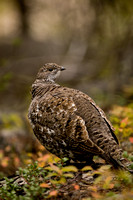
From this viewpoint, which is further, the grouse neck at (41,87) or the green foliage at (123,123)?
the grouse neck at (41,87)

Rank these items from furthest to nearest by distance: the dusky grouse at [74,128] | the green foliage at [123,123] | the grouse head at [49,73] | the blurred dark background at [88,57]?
1. the blurred dark background at [88,57]
2. the grouse head at [49,73]
3. the green foliage at [123,123]
4. the dusky grouse at [74,128]

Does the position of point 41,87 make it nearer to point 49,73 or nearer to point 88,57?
point 49,73

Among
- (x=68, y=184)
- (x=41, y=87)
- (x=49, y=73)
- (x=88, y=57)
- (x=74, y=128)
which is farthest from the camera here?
(x=88, y=57)

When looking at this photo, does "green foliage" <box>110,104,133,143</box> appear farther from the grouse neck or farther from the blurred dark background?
the blurred dark background

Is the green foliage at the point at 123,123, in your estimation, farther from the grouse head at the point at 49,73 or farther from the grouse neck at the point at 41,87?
the grouse head at the point at 49,73

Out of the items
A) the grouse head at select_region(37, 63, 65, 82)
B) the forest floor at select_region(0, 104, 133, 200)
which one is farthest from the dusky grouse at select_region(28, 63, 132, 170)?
the grouse head at select_region(37, 63, 65, 82)

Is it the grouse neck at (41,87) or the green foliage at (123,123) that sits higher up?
the grouse neck at (41,87)

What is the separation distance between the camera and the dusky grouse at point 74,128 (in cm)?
355

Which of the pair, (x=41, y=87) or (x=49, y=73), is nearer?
(x=41, y=87)

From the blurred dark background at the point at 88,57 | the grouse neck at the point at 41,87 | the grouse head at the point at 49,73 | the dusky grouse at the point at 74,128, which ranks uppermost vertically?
the blurred dark background at the point at 88,57

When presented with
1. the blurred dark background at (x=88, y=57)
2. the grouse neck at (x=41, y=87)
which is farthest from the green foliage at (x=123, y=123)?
the blurred dark background at (x=88, y=57)

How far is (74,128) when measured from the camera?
3684 mm

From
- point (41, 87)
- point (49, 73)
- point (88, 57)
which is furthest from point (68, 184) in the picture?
point (88, 57)

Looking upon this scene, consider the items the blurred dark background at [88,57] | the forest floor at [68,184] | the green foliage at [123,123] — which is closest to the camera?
the forest floor at [68,184]
